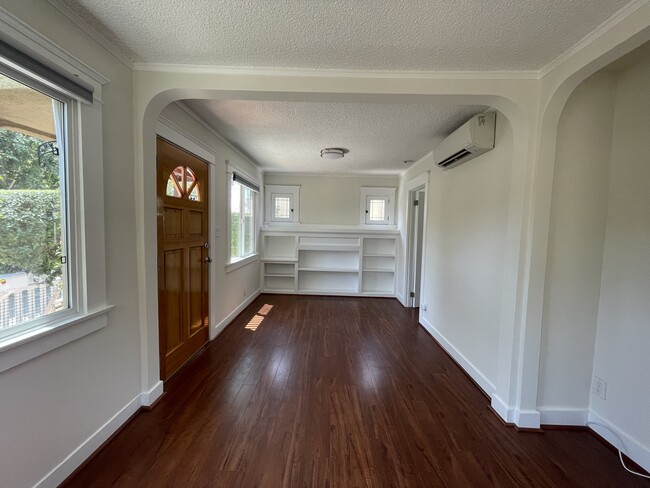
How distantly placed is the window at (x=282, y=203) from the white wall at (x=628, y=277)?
423 centimetres

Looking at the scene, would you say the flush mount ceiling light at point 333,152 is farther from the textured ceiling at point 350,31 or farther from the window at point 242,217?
A: the textured ceiling at point 350,31

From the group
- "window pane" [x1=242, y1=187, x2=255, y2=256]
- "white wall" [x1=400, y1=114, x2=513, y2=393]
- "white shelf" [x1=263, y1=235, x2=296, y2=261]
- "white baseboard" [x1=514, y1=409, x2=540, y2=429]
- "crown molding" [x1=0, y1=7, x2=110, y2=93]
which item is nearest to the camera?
"crown molding" [x1=0, y1=7, x2=110, y2=93]

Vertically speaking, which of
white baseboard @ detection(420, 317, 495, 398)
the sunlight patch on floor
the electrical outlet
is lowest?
the sunlight patch on floor

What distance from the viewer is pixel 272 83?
5.71ft

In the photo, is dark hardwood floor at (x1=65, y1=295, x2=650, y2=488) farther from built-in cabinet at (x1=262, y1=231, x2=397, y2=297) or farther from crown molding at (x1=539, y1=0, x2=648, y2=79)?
built-in cabinet at (x1=262, y1=231, x2=397, y2=297)

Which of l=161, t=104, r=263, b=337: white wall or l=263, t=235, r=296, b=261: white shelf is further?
l=263, t=235, r=296, b=261: white shelf

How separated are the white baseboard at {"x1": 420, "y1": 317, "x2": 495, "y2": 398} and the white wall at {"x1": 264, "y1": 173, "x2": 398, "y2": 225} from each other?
102 inches

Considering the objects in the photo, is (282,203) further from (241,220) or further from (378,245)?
(378,245)

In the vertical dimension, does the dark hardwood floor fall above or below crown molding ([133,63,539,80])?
below

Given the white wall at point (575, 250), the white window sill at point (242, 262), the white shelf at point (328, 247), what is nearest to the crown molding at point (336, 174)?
the white shelf at point (328, 247)

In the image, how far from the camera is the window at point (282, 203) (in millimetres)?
5152

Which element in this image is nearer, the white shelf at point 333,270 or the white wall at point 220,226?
the white wall at point 220,226

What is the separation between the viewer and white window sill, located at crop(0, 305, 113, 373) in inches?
42.6

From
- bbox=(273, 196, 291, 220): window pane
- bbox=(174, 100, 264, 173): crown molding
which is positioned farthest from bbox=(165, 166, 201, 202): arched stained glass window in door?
bbox=(273, 196, 291, 220): window pane
